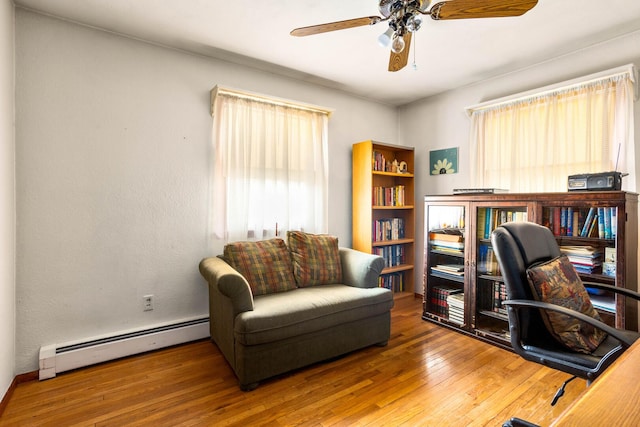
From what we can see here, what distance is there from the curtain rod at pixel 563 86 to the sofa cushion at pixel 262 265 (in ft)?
7.96

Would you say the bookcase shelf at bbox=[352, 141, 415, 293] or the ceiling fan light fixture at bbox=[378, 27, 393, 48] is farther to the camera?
the bookcase shelf at bbox=[352, 141, 415, 293]

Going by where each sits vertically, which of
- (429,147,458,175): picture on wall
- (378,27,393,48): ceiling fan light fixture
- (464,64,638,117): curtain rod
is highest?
(464,64,638,117): curtain rod

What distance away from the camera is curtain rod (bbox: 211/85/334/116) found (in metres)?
2.68

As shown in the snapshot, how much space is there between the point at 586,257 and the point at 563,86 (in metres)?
1.42

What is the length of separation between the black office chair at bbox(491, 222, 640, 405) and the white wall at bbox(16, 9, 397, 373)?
220 centimetres

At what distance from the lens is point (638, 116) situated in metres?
2.36

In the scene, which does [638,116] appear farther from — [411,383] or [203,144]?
[203,144]

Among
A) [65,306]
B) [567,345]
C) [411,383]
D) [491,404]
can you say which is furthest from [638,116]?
[65,306]

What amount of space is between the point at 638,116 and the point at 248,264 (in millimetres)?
3135

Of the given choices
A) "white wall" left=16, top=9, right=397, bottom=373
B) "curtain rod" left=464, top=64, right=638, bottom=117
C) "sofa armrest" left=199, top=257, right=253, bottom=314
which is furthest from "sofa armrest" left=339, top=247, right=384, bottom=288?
"curtain rod" left=464, top=64, right=638, bottom=117

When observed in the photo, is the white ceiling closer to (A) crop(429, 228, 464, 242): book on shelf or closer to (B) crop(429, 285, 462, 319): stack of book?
(A) crop(429, 228, 464, 242): book on shelf

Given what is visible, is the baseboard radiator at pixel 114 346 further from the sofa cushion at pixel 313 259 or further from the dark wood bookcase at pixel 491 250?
the dark wood bookcase at pixel 491 250

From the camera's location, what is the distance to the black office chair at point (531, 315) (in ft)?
4.42

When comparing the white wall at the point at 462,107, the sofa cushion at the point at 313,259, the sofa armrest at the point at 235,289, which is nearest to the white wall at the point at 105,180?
the sofa cushion at the point at 313,259
